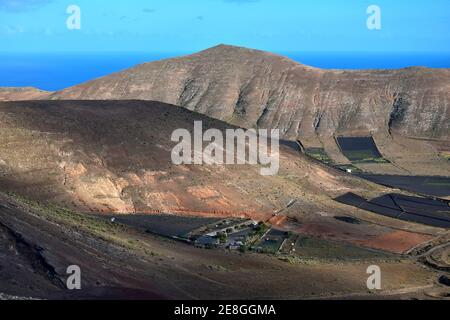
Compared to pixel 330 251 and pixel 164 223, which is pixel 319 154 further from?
pixel 330 251

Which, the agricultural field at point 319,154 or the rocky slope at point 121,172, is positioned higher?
the rocky slope at point 121,172

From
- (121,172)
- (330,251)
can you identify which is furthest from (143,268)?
(121,172)

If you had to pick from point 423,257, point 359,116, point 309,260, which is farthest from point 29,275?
point 359,116

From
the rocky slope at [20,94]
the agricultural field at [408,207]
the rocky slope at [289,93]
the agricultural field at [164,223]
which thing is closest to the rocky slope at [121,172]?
the agricultural field at [164,223]

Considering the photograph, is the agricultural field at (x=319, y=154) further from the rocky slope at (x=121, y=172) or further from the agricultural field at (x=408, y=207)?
the agricultural field at (x=408, y=207)

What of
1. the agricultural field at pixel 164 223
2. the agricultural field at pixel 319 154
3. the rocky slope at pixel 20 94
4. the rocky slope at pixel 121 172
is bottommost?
the agricultural field at pixel 164 223

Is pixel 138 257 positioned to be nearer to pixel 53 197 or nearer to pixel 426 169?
pixel 53 197

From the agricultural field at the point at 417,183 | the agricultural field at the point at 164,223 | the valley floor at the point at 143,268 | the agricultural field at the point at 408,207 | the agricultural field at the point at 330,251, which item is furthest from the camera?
the agricultural field at the point at 417,183

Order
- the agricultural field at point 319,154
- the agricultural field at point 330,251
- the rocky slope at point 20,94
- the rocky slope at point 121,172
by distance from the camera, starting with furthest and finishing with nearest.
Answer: the rocky slope at point 20,94
the agricultural field at point 319,154
the rocky slope at point 121,172
the agricultural field at point 330,251
